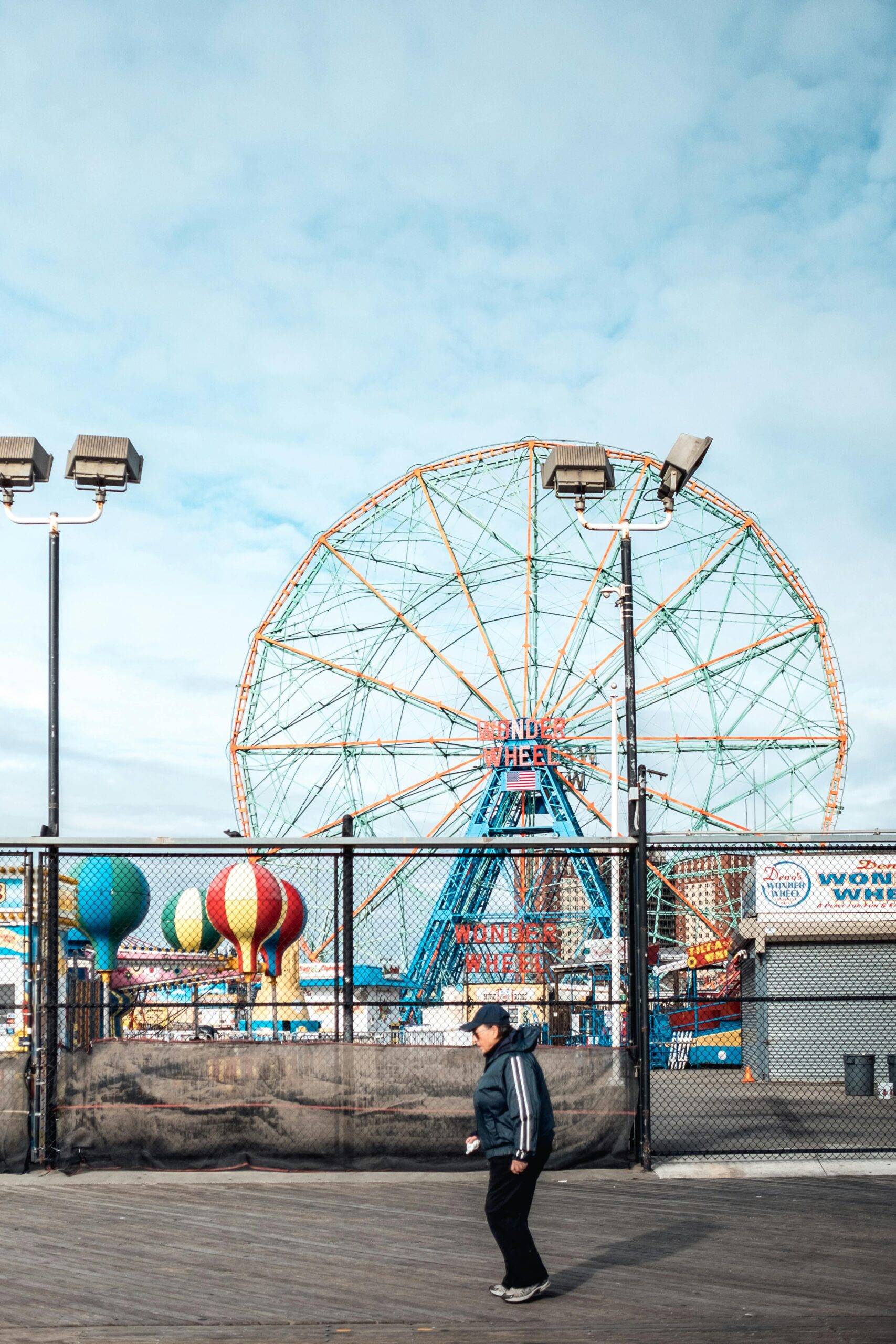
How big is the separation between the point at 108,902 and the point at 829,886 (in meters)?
15.0

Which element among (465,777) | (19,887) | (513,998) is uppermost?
(465,777)

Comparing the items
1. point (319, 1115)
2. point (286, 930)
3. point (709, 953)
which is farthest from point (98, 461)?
point (709, 953)

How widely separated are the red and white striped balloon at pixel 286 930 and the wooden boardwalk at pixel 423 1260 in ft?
67.1

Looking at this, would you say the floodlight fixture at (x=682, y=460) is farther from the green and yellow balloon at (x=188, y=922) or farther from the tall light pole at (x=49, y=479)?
the green and yellow balloon at (x=188, y=922)

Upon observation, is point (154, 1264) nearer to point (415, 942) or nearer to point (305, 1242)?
point (305, 1242)

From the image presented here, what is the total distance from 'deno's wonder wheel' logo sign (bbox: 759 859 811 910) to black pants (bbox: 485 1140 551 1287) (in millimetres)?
16884

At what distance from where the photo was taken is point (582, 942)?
91.2ft

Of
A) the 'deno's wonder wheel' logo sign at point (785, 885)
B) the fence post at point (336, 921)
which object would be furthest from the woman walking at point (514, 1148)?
the 'deno's wonder wheel' logo sign at point (785, 885)

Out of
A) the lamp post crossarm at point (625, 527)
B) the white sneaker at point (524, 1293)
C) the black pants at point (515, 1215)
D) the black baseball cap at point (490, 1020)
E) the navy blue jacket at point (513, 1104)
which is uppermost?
the lamp post crossarm at point (625, 527)

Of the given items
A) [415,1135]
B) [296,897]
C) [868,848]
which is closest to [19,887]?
[296,897]

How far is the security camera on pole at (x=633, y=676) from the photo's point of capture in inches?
406

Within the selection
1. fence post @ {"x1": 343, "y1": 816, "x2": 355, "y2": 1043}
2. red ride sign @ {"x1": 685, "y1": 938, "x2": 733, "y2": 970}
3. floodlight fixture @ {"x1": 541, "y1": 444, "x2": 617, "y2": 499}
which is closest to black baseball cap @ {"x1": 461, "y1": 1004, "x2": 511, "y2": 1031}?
fence post @ {"x1": 343, "y1": 816, "x2": 355, "y2": 1043}

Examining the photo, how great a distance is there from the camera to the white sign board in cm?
2217

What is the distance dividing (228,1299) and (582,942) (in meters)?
21.7
